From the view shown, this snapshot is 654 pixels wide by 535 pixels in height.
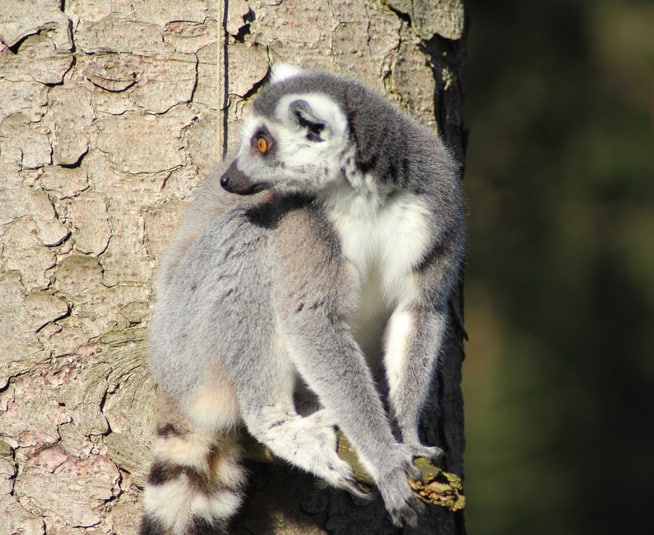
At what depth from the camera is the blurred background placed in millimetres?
6789

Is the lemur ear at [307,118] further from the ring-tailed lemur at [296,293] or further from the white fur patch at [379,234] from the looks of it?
the white fur patch at [379,234]

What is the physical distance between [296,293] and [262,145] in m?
0.49

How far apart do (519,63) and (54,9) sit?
487 centimetres

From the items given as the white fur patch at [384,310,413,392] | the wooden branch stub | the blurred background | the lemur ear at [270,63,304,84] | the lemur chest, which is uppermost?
the lemur ear at [270,63,304,84]

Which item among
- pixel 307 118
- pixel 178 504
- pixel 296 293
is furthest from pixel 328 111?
pixel 178 504

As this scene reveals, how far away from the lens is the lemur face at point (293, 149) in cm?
267

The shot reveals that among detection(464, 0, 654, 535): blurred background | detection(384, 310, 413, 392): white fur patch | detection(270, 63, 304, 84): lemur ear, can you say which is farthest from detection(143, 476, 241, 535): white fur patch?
detection(464, 0, 654, 535): blurred background

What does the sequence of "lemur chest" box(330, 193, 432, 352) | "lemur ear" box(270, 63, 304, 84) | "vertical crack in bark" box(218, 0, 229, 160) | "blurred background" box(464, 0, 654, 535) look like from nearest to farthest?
"lemur chest" box(330, 193, 432, 352) < "lemur ear" box(270, 63, 304, 84) < "vertical crack in bark" box(218, 0, 229, 160) < "blurred background" box(464, 0, 654, 535)

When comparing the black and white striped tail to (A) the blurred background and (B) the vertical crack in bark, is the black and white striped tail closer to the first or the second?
(B) the vertical crack in bark

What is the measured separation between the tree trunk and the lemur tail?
134 mm

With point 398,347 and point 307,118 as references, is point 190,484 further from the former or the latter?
point 307,118

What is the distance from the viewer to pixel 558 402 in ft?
21.8

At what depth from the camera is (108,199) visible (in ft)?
10.0

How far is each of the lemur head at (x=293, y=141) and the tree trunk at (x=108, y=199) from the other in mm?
401
